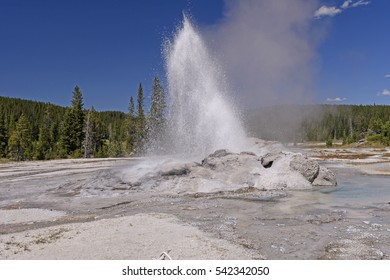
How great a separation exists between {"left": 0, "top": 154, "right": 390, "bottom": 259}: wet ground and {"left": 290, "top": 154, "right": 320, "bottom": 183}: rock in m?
1.57

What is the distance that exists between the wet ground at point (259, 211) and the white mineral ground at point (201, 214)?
0.12 ft

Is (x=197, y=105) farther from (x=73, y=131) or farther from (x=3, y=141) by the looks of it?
(x=3, y=141)

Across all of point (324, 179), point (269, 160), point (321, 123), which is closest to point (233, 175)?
point (269, 160)

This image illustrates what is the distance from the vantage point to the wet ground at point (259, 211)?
936cm

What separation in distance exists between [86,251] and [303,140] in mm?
127393

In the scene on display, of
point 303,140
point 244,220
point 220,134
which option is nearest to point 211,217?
point 244,220

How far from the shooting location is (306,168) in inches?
843

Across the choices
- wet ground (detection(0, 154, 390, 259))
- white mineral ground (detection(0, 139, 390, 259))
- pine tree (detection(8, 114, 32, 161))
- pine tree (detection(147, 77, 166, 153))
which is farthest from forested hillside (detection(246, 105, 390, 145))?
wet ground (detection(0, 154, 390, 259))

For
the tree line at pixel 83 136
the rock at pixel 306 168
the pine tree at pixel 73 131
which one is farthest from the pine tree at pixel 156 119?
the rock at pixel 306 168

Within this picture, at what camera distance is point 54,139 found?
80250mm

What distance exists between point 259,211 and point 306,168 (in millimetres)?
8758

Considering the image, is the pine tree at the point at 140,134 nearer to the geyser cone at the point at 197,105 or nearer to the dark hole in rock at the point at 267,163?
the geyser cone at the point at 197,105

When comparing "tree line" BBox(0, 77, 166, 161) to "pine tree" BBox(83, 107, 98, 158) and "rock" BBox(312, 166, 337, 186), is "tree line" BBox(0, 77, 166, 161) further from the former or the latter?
"rock" BBox(312, 166, 337, 186)

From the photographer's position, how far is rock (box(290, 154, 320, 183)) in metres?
21.3
